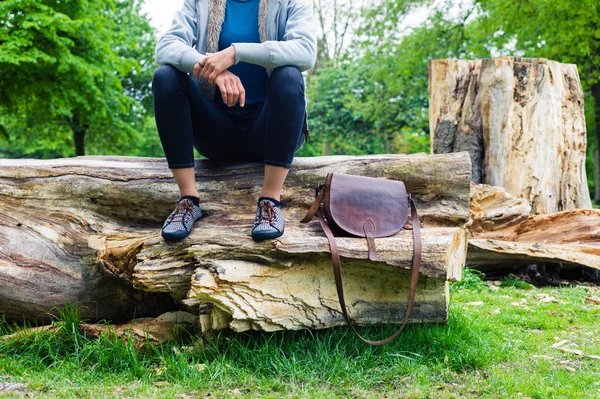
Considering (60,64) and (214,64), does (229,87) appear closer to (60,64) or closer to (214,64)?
(214,64)

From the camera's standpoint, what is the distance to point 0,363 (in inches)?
124

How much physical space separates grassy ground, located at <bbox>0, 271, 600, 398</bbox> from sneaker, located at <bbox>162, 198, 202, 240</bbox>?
605 mm

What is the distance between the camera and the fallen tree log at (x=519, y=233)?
5.23 metres

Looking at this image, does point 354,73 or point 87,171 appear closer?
point 87,171

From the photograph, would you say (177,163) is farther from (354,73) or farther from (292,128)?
(354,73)

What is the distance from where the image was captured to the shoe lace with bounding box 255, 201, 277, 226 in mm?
3311

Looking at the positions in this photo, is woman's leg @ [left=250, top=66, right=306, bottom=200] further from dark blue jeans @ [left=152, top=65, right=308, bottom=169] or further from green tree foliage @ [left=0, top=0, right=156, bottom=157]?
green tree foliage @ [left=0, top=0, right=156, bottom=157]

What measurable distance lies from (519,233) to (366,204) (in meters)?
2.79

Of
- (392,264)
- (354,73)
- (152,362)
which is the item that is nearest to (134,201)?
(152,362)

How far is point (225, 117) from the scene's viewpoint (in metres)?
3.58

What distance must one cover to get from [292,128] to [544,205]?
4.11 meters

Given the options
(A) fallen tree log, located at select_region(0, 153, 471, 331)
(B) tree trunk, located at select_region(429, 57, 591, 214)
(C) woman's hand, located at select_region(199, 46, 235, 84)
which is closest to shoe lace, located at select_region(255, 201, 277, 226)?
(A) fallen tree log, located at select_region(0, 153, 471, 331)

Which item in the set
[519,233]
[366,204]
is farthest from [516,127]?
[366,204]

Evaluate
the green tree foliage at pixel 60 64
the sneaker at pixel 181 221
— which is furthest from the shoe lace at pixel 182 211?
the green tree foliage at pixel 60 64
